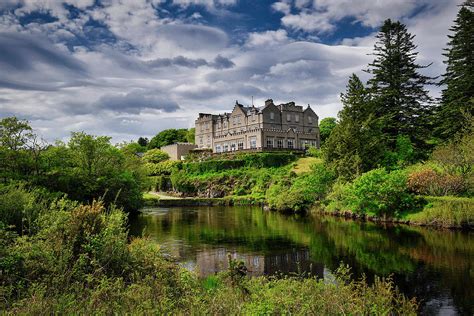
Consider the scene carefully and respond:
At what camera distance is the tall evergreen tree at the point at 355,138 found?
43.2 metres

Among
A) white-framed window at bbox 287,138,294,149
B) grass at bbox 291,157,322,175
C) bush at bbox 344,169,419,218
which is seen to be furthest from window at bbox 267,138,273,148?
bush at bbox 344,169,419,218

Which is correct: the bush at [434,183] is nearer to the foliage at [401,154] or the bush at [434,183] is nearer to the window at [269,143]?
the foliage at [401,154]

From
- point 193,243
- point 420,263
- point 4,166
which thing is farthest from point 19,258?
point 4,166

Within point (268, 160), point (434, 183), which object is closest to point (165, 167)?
point (268, 160)

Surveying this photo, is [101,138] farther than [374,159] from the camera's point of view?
No

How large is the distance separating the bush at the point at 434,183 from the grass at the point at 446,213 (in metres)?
1.62

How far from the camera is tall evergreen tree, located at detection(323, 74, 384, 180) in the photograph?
4319 cm

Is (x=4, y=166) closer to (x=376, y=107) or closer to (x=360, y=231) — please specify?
(x=360, y=231)

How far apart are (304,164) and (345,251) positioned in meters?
47.3

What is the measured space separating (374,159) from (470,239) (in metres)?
Answer: 21.2

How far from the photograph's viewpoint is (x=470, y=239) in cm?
2316

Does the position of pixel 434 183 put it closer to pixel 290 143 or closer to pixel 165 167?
pixel 290 143

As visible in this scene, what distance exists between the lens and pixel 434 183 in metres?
32.0

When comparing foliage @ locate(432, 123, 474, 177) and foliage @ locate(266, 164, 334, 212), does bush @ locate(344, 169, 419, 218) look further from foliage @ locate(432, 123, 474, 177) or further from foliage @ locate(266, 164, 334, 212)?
foliage @ locate(266, 164, 334, 212)
